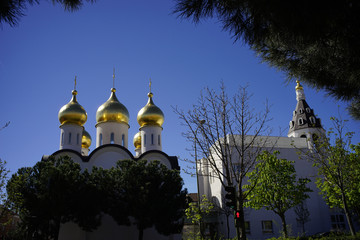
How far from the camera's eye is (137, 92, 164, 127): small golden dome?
30.6 m

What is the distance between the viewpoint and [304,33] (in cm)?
410

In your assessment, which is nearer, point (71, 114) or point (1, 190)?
point (1, 190)

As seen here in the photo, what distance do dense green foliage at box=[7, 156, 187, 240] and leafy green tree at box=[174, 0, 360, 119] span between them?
17.0m

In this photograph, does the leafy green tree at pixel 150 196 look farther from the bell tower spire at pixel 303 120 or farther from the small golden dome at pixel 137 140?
the bell tower spire at pixel 303 120

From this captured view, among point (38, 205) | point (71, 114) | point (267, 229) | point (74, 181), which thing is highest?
point (71, 114)

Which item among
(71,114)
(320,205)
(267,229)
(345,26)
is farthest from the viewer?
(320,205)

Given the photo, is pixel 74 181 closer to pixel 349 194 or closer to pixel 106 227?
pixel 106 227

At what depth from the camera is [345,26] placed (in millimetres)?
4559

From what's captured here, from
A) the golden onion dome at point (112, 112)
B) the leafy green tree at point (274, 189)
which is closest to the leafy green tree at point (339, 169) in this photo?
the leafy green tree at point (274, 189)

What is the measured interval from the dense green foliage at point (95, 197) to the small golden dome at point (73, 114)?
5974 millimetres

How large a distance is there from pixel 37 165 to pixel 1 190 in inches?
268

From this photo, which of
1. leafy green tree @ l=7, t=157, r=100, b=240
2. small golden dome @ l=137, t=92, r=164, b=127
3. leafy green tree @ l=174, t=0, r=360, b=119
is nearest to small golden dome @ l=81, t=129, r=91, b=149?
small golden dome @ l=137, t=92, r=164, b=127

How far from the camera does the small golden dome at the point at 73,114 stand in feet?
93.0

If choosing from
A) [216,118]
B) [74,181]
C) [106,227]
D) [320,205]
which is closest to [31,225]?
[74,181]
